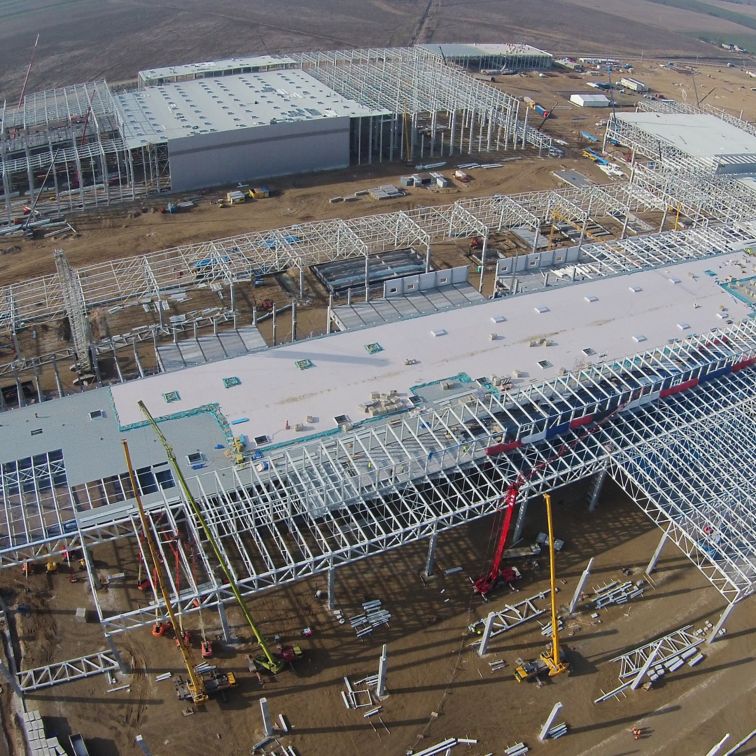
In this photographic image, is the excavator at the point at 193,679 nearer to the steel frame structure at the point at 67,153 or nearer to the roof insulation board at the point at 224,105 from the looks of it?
the steel frame structure at the point at 67,153

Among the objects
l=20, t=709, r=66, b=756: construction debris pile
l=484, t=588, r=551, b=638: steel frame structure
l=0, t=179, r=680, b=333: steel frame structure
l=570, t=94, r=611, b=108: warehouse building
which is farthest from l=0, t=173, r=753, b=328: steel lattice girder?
l=570, t=94, r=611, b=108: warehouse building

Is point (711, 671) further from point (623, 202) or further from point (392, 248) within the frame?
point (623, 202)

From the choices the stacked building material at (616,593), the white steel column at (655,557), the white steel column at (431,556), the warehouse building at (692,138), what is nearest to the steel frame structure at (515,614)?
the stacked building material at (616,593)

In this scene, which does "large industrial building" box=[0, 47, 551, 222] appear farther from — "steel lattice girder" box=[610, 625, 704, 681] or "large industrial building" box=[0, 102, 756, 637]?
"steel lattice girder" box=[610, 625, 704, 681]

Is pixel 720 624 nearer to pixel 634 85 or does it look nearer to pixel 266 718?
pixel 266 718

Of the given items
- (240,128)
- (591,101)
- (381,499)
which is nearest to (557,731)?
(381,499)

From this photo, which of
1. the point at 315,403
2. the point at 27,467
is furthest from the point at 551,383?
the point at 27,467

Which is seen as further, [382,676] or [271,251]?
[271,251]
